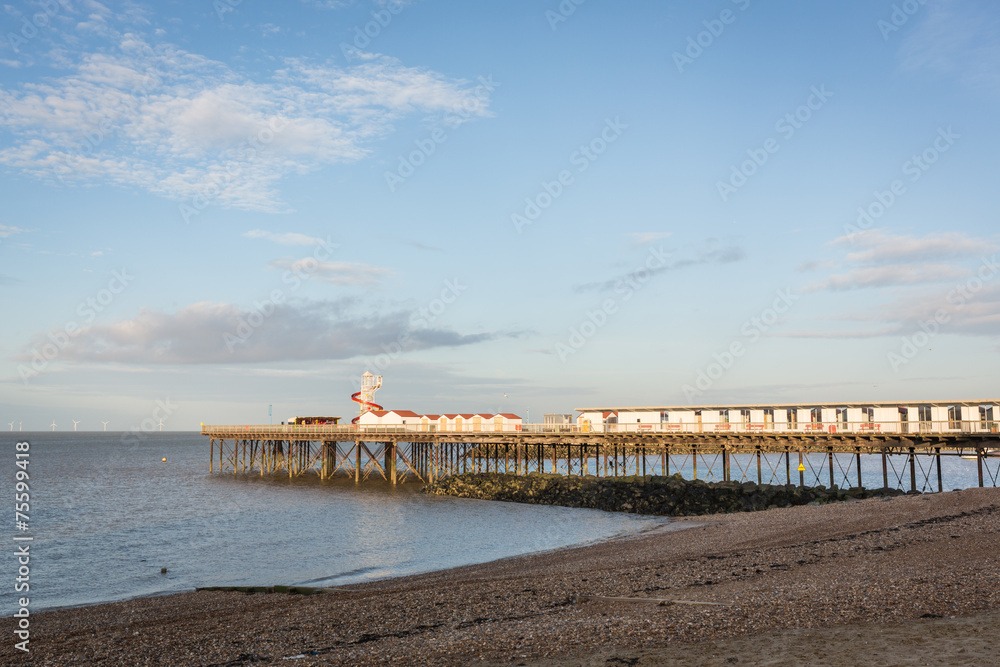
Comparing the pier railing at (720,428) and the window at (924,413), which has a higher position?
the window at (924,413)

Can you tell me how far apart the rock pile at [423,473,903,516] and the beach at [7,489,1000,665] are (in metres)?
15.1

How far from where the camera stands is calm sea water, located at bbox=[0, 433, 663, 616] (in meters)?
23.4

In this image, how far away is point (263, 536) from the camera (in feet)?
105

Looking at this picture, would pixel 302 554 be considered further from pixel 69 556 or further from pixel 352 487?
pixel 352 487

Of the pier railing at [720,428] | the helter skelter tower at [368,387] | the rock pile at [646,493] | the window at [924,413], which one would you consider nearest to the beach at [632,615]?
the rock pile at [646,493]

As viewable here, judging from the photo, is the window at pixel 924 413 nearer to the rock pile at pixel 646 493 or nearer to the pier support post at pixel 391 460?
the rock pile at pixel 646 493

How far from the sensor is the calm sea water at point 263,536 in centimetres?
2336

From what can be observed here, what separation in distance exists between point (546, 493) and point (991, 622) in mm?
33421

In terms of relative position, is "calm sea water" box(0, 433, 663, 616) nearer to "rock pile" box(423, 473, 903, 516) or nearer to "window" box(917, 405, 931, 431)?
"rock pile" box(423, 473, 903, 516)

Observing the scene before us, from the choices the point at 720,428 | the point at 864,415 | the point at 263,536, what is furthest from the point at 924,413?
the point at 263,536

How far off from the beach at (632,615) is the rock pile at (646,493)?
1507cm

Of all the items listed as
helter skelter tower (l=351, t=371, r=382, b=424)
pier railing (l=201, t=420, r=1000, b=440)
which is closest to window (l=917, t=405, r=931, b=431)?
pier railing (l=201, t=420, r=1000, b=440)

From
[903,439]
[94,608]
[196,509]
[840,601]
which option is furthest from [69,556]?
[903,439]

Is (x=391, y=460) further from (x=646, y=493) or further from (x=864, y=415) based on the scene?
(x=864, y=415)
